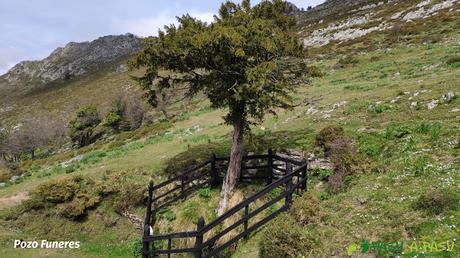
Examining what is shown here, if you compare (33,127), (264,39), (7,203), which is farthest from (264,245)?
(33,127)

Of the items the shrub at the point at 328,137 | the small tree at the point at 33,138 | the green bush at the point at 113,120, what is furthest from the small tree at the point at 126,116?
the shrub at the point at 328,137

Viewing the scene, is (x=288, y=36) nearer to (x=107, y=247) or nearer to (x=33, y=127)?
(x=107, y=247)

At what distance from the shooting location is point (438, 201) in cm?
1037

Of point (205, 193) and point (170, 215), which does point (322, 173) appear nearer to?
point (205, 193)

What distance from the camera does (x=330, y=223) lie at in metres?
12.0

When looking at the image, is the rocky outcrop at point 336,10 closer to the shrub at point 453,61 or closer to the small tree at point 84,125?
the small tree at point 84,125

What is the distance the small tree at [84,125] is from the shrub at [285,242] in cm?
6167

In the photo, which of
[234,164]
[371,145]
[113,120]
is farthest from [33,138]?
[371,145]

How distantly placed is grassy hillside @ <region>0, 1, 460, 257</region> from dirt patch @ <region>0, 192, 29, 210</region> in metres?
0.08

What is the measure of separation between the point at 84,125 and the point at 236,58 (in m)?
59.7

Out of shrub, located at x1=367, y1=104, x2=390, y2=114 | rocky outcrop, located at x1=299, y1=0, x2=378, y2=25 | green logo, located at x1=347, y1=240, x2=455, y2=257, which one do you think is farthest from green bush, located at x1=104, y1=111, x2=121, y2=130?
rocky outcrop, located at x1=299, y1=0, x2=378, y2=25

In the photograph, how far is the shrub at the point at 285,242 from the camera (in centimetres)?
1108

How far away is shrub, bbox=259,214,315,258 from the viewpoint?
11.1 m

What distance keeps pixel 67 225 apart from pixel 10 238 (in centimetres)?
314
